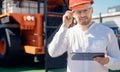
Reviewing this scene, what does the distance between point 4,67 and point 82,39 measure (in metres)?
5.40

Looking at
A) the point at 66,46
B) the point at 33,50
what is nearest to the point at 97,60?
the point at 66,46

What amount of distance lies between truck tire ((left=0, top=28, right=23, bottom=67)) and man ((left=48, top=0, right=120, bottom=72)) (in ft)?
15.5

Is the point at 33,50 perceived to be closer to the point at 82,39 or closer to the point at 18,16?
the point at 18,16

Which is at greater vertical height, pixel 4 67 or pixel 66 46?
pixel 66 46

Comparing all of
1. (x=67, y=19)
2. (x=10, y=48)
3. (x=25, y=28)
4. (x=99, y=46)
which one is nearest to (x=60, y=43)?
(x=67, y=19)

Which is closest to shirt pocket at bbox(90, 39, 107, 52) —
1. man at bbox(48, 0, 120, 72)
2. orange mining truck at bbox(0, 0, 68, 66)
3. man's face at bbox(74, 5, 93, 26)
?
man at bbox(48, 0, 120, 72)

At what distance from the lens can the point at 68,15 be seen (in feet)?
6.52

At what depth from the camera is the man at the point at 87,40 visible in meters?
1.87

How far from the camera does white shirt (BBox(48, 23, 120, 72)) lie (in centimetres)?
187

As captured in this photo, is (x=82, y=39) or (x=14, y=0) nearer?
(x=82, y=39)

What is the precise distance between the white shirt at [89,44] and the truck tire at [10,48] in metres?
4.70

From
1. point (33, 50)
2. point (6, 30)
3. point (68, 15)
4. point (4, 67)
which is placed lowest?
point (4, 67)

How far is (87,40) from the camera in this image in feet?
6.26

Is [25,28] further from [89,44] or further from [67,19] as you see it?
[89,44]
